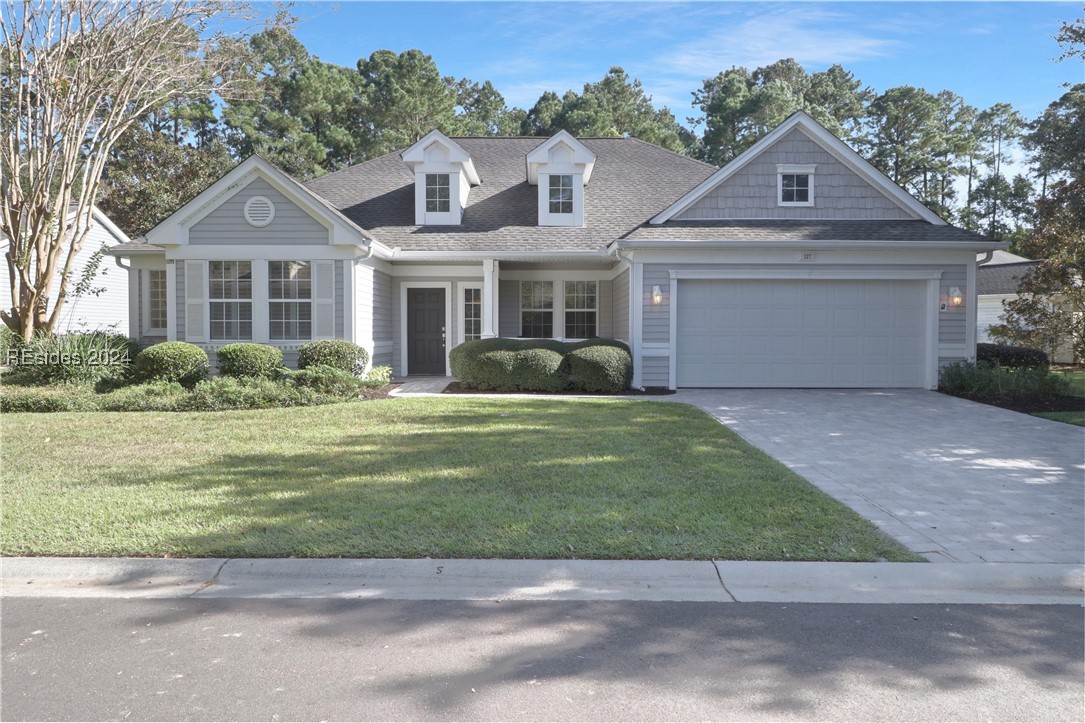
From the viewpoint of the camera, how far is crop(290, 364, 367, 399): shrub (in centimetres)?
1262

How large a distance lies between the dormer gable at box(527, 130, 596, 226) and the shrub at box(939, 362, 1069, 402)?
875 cm

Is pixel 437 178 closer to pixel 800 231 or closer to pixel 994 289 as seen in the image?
pixel 800 231

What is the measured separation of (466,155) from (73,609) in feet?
48.6

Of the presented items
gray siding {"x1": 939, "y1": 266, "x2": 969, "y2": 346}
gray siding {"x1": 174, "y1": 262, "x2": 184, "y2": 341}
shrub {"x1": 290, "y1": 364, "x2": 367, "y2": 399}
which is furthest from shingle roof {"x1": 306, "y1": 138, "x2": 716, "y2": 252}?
gray siding {"x1": 939, "y1": 266, "x2": 969, "y2": 346}

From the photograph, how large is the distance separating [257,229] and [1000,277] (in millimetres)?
26024

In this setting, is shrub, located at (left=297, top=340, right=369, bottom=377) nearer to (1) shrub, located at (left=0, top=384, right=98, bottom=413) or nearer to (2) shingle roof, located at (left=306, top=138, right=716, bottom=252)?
(2) shingle roof, located at (left=306, top=138, right=716, bottom=252)

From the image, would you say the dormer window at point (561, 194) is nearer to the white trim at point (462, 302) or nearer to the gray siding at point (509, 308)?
the gray siding at point (509, 308)

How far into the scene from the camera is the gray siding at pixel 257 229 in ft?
49.1

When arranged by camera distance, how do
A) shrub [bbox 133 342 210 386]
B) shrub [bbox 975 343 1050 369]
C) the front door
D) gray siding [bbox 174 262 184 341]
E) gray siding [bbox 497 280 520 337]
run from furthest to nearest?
gray siding [bbox 497 280 520 337]
the front door
shrub [bbox 975 343 1050 369]
gray siding [bbox 174 262 184 341]
shrub [bbox 133 342 210 386]

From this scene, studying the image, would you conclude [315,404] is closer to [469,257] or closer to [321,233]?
[321,233]

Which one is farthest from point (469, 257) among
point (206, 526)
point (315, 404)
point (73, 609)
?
point (73, 609)

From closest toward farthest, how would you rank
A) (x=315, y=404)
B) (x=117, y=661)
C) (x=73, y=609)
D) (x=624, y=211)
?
1. (x=117, y=661)
2. (x=73, y=609)
3. (x=315, y=404)
4. (x=624, y=211)

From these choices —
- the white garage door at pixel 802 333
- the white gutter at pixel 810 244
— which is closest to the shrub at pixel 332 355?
the white gutter at pixel 810 244

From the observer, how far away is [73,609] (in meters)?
4.28
